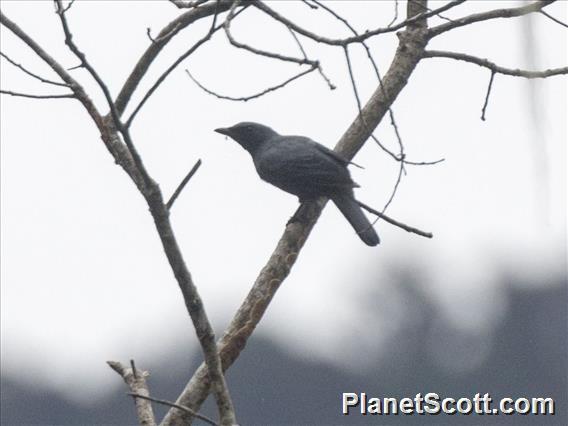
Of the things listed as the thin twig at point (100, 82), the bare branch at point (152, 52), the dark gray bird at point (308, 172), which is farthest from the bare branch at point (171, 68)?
the dark gray bird at point (308, 172)

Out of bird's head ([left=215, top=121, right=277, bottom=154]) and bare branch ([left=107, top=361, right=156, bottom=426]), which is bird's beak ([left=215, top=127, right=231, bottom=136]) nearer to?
bird's head ([left=215, top=121, right=277, bottom=154])

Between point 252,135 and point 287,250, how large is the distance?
2.41 m

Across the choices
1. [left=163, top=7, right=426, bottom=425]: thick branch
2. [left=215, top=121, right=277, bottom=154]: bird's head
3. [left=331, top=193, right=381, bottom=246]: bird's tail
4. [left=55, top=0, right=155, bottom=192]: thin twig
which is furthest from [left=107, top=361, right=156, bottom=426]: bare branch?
[left=215, top=121, right=277, bottom=154]: bird's head

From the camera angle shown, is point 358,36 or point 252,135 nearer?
point 358,36

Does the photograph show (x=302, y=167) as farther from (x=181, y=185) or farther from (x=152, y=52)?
(x=181, y=185)

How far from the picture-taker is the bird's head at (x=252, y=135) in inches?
349

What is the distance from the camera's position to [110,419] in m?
37.2

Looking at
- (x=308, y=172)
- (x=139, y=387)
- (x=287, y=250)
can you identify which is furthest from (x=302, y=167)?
(x=139, y=387)

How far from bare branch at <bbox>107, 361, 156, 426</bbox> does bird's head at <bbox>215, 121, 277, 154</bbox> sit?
263 cm

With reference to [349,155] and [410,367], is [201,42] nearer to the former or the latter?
[349,155]

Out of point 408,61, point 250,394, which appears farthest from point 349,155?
point 250,394

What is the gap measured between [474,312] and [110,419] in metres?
16.9

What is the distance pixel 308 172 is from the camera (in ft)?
26.0

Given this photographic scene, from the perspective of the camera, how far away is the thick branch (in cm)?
589
